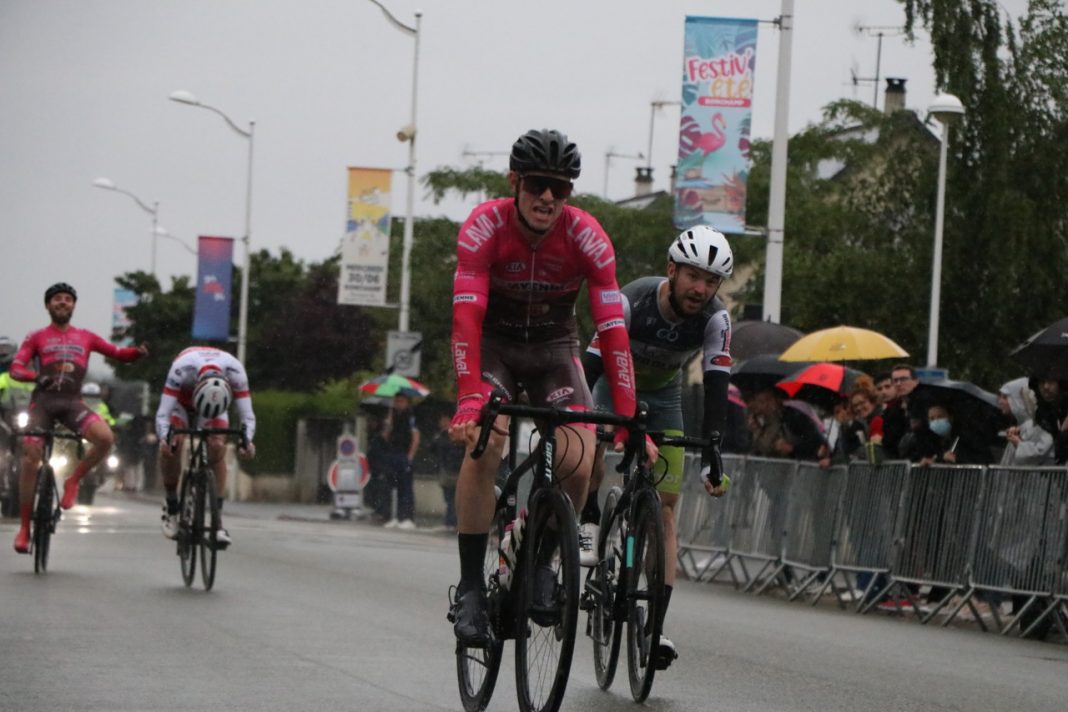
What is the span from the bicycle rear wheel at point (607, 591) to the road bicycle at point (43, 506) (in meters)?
7.81

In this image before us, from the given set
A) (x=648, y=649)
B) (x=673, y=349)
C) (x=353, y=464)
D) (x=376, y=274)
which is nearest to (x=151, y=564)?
(x=673, y=349)

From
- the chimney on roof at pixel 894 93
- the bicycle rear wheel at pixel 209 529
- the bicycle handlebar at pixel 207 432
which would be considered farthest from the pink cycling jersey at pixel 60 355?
the chimney on roof at pixel 894 93

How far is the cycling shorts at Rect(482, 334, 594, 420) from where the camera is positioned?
27.7 ft

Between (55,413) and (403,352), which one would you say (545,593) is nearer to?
(55,413)

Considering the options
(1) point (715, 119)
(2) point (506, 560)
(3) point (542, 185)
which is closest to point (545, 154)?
(3) point (542, 185)

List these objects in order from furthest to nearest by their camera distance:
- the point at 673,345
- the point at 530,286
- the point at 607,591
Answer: the point at 673,345
the point at 607,591
the point at 530,286

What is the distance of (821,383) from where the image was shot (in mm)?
20547

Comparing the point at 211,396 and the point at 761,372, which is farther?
the point at 761,372

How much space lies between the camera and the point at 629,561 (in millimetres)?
8461

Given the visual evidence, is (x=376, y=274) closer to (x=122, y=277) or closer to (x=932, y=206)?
(x=932, y=206)

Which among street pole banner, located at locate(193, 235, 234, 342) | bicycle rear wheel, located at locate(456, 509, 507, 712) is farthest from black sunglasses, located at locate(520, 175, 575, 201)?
street pole banner, located at locate(193, 235, 234, 342)

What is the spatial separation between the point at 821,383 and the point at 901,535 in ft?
13.3

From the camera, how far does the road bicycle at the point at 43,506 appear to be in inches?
631

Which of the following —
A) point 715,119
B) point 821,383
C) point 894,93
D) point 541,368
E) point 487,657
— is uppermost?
point 894,93
